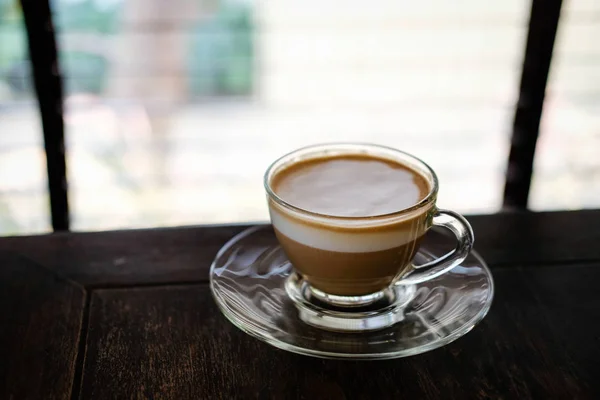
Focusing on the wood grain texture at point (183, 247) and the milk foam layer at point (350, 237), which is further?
the wood grain texture at point (183, 247)

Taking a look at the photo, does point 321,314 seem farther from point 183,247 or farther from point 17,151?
point 17,151

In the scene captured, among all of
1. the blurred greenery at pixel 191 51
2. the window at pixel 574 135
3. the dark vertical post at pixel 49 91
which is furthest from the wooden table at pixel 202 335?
the window at pixel 574 135

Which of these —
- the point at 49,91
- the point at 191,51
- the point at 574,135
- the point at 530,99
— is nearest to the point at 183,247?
the point at 49,91

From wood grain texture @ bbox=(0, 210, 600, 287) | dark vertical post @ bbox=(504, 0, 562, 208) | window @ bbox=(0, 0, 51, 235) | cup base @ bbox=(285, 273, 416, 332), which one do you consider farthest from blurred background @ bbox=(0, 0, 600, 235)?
cup base @ bbox=(285, 273, 416, 332)

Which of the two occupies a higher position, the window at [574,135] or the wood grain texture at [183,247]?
the wood grain texture at [183,247]

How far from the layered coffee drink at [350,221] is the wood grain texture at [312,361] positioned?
3.1 inches

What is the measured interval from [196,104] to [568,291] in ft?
4.08

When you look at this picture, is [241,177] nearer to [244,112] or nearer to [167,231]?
[244,112]

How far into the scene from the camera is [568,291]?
2.08 feet

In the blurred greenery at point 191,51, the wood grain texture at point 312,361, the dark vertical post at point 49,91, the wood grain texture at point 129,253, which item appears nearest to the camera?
the wood grain texture at point 312,361

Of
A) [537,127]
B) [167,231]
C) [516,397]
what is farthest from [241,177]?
[516,397]

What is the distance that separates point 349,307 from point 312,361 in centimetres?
8

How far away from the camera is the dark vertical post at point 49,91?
0.99 metres

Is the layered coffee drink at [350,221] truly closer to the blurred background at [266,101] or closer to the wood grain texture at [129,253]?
the wood grain texture at [129,253]
